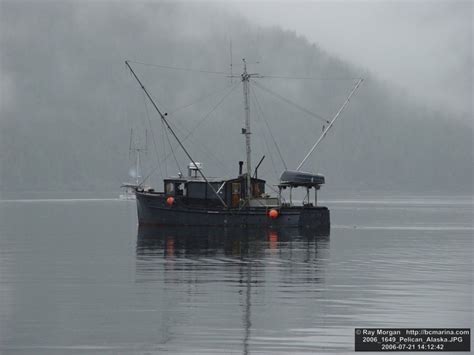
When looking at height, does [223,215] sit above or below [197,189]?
below

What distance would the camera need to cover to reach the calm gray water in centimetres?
3272

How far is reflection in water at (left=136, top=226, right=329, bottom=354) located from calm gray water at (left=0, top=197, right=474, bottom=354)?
97mm

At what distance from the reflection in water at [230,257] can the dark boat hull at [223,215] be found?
36.6 inches

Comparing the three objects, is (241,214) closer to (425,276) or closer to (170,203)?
(170,203)

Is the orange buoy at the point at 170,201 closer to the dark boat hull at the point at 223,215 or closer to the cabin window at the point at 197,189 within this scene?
the dark boat hull at the point at 223,215

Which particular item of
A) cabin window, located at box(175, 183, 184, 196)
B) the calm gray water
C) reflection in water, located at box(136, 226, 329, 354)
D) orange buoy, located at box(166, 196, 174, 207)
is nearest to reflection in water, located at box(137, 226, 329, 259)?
reflection in water, located at box(136, 226, 329, 354)

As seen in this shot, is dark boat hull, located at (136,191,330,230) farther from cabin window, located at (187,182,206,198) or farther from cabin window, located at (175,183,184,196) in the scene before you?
cabin window, located at (187,182,206,198)

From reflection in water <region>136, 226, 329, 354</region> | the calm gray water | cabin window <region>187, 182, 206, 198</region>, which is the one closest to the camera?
the calm gray water

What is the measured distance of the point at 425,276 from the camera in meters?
54.4

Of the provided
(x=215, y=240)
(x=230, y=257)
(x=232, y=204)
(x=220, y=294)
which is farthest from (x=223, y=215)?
(x=220, y=294)

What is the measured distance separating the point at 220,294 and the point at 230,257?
23.3 m

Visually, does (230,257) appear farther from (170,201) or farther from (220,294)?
(170,201)

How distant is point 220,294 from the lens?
44438mm

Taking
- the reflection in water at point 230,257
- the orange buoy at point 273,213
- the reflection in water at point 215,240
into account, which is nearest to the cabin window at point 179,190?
the reflection in water at point 215,240
